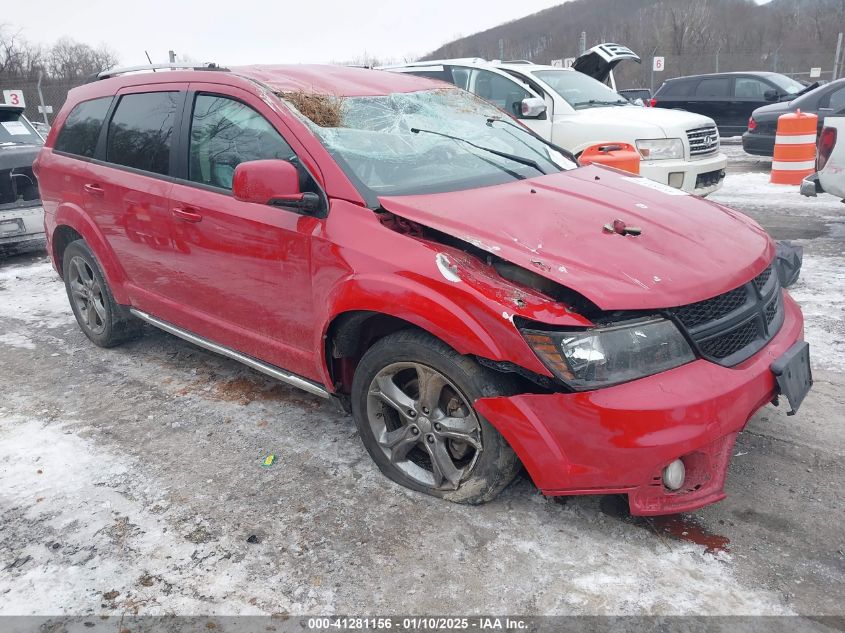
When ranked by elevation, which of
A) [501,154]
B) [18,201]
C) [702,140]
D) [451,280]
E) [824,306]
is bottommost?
[824,306]

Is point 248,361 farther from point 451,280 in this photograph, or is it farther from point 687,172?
point 687,172

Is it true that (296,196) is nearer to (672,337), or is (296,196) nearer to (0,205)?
(672,337)

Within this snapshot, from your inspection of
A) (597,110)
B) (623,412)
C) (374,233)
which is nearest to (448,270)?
(374,233)

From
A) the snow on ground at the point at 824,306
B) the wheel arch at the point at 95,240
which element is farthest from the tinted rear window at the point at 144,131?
the snow on ground at the point at 824,306

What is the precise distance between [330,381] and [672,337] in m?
1.53

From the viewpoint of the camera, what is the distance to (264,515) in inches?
113

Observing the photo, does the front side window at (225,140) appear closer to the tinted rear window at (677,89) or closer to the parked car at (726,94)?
the parked car at (726,94)

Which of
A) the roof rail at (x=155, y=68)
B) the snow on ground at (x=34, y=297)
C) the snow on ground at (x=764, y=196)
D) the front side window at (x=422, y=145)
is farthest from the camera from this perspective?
the snow on ground at (x=764, y=196)

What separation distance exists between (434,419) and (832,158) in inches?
222

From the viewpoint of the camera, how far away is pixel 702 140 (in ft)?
26.8

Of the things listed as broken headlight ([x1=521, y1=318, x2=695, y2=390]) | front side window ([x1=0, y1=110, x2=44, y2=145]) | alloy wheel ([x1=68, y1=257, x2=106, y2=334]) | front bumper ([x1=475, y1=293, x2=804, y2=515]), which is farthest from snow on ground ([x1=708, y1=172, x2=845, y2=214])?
front side window ([x1=0, y1=110, x2=44, y2=145])

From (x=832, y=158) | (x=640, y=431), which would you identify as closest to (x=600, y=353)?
(x=640, y=431)

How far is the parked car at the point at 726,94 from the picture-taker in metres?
15.8

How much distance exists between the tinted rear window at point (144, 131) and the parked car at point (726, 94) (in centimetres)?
1487
